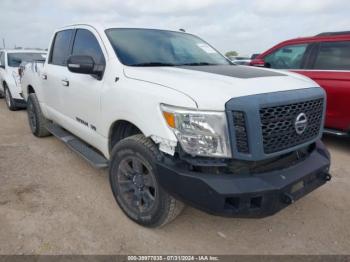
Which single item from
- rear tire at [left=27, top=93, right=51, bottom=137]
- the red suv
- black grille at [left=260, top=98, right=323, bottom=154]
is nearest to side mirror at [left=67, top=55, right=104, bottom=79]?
black grille at [left=260, top=98, right=323, bottom=154]

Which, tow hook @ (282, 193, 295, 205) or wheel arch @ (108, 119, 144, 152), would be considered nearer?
tow hook @ (282, 193, 295, 205)

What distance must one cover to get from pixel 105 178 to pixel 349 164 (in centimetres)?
354

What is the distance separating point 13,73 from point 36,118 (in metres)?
3.34

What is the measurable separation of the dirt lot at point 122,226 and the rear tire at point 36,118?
53.9 inches

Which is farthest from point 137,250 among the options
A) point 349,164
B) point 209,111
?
point 349,164

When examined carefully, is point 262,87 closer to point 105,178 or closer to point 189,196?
point 189,196

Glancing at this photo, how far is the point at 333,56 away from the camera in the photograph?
4902 millimetres

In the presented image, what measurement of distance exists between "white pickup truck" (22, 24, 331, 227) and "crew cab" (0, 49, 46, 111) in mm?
5122

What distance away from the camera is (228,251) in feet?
8.34

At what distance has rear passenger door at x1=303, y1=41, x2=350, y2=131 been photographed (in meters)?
4.62

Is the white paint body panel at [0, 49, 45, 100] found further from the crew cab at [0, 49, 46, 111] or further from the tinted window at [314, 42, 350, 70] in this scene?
the tinted window at [314, 42, 350, 70]

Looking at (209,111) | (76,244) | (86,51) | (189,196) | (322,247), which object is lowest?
(322,247)

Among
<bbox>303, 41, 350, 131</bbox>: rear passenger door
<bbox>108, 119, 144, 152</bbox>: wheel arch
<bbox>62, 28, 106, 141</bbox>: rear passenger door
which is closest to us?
<bbox>108, 119, 144, 152</bbox>: wheel arch

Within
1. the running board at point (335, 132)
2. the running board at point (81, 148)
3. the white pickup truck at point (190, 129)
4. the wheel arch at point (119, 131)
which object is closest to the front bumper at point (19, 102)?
the running board at point (81, 148)
